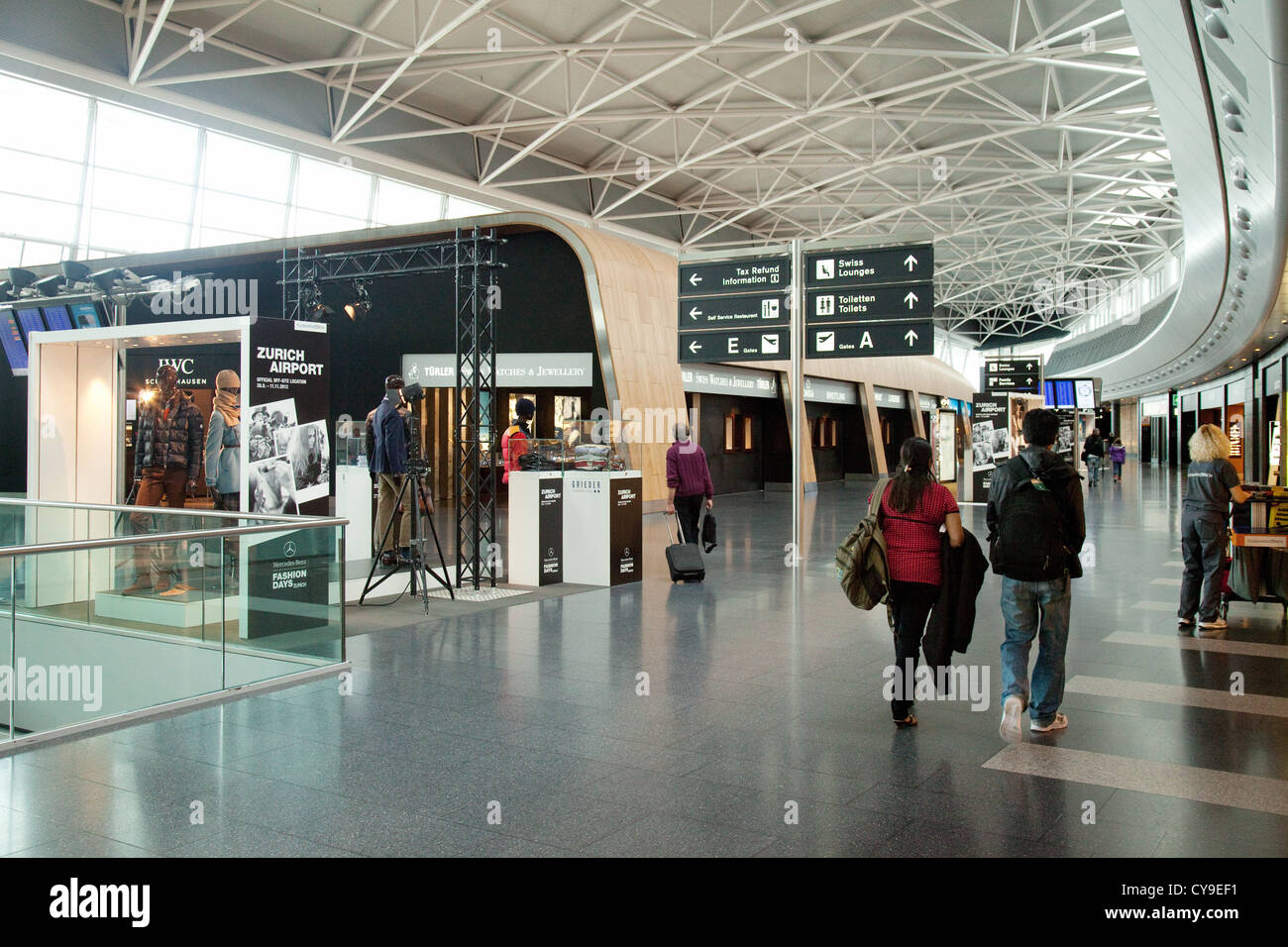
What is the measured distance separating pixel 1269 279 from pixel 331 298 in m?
18.6

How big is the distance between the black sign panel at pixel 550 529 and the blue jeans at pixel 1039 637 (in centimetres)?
639

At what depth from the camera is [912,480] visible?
17.8 feet

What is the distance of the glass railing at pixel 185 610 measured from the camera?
6113 millimetres

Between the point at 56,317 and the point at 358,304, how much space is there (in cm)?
903

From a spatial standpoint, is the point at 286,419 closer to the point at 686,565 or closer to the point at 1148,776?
the point at 686,565

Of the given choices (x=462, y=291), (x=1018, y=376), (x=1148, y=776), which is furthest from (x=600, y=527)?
(x=1018, y=376)

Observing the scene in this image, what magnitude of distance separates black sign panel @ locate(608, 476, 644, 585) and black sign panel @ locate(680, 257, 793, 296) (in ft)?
8.97

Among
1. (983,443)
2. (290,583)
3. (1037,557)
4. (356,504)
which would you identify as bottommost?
(290,583)

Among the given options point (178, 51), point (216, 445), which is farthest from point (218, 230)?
point (216, 445)

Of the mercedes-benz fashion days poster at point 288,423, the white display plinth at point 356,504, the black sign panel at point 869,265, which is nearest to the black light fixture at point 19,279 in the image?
the white display plinth at point 356,504

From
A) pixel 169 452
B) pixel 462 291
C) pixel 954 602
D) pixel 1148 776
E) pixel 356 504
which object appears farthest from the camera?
pixel 462 291

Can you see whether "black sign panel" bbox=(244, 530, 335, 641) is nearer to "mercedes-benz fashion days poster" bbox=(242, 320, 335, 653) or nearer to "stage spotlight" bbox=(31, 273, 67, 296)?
"mercedes-benz fashion days poster" bbox=(242, 320, 335, 653)

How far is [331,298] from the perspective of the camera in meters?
22.0
